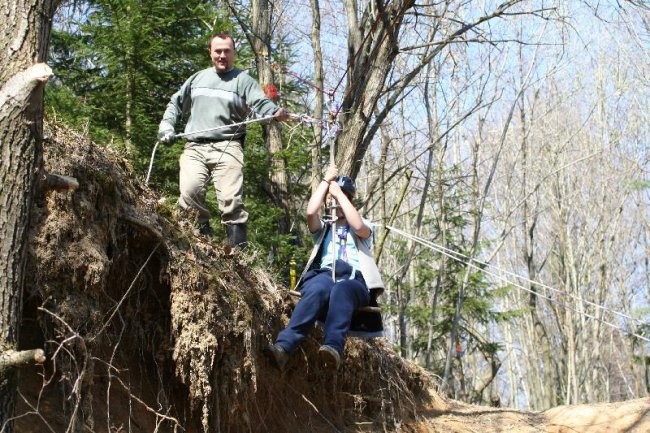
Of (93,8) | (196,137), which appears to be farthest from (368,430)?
(93,8)

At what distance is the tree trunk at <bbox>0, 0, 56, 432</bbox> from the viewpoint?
12.0 ft

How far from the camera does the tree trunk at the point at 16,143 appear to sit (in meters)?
3.66

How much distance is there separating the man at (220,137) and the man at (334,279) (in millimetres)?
948

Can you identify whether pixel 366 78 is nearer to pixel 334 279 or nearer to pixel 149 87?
pixel 334 279

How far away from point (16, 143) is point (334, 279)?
9.00ft

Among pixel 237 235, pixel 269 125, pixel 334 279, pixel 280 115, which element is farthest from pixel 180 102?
pixel 269 125

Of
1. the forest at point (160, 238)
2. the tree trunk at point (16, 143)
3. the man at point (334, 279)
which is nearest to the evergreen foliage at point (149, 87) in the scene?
the forest at point (160, 238)

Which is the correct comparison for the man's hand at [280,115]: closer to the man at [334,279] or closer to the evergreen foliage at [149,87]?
the man at [334,279]

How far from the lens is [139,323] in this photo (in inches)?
215

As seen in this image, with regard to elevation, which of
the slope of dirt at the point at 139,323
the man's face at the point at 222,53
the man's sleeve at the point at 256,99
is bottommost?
the slope of dirt at the point at 139,323

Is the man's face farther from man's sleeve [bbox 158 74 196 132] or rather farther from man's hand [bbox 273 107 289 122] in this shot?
man's hand [bbox 273 107 289 122]

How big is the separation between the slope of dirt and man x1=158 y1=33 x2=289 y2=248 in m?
0.69

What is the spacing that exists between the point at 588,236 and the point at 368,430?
2154 cm

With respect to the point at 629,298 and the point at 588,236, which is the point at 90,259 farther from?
the point at 629,298
